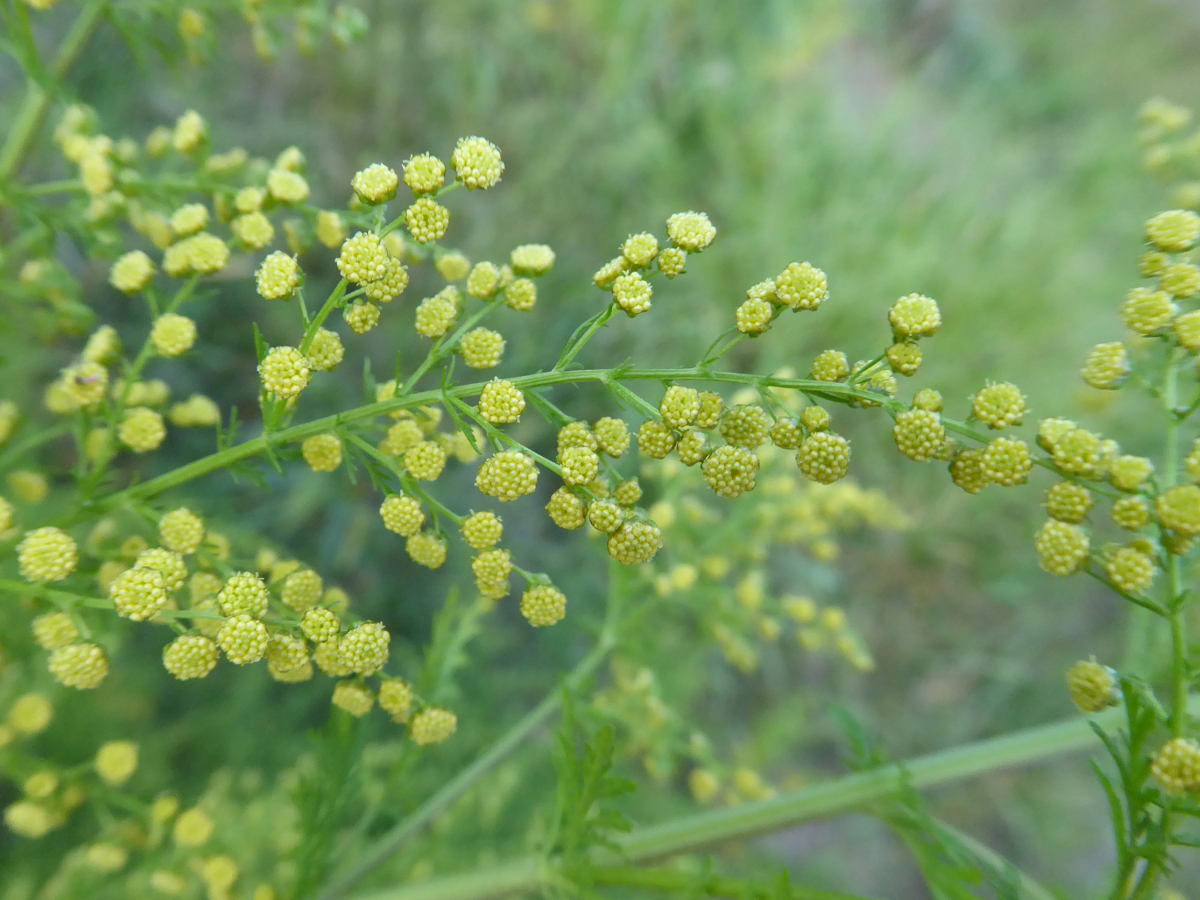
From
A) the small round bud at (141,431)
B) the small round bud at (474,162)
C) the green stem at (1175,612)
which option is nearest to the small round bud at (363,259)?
the small round bud at (474,162)

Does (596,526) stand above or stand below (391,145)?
below

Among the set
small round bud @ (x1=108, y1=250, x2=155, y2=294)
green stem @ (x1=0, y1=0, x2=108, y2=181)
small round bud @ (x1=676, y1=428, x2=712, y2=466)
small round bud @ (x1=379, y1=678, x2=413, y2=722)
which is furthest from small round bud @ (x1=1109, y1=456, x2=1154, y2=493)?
green stem @ (x1=0, y1=0, x2=108, y2=181)

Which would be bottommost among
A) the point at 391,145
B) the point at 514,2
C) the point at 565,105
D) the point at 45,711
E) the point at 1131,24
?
the point at 45,711

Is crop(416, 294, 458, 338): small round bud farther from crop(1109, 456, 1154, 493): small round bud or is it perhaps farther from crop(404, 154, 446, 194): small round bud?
crop(1109, 456, 1154, 493): small round bud

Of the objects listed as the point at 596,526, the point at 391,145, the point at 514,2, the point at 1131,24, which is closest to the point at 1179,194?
the point at 596,526

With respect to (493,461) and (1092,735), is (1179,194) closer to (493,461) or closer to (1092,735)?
(1092,735)
